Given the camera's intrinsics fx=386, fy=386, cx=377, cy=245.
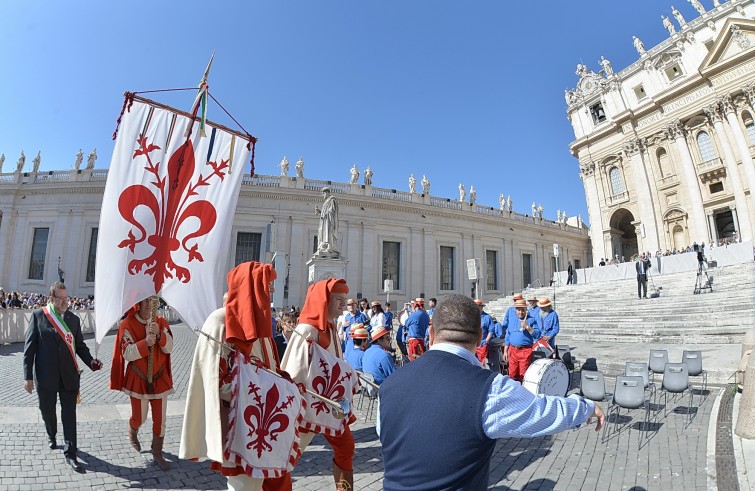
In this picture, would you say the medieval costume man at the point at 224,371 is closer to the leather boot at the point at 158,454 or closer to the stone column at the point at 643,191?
the leather boot at the point at 158,454

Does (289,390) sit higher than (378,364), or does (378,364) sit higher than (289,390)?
(289,390)

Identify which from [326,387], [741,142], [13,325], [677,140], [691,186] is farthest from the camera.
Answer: [677,140]

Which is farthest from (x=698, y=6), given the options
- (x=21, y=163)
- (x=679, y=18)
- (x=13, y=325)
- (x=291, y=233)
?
(x=21, y=163)

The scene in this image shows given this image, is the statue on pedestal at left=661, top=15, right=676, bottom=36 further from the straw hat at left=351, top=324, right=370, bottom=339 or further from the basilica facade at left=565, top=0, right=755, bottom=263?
the straw hat at left=351, top=324, right=370, bottom=339

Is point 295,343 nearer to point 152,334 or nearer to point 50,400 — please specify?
point 152,334

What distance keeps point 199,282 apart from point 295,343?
3.05 ft

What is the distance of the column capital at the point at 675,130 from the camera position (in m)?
31.7

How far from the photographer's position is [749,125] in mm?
28094

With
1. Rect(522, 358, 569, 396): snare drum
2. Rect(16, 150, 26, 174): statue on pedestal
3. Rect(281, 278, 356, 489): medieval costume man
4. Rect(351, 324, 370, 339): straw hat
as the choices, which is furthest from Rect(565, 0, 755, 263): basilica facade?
Rect(16, 150, 26, 174): statue on pedestal

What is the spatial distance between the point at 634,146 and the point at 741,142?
773 centimetres

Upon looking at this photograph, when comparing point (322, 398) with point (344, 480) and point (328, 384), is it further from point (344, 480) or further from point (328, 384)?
point (344, 480)

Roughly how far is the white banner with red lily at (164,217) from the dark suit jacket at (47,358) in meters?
1.54

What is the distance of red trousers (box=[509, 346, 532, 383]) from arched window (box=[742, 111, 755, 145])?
3370 centimetres

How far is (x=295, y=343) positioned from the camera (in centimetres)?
324
